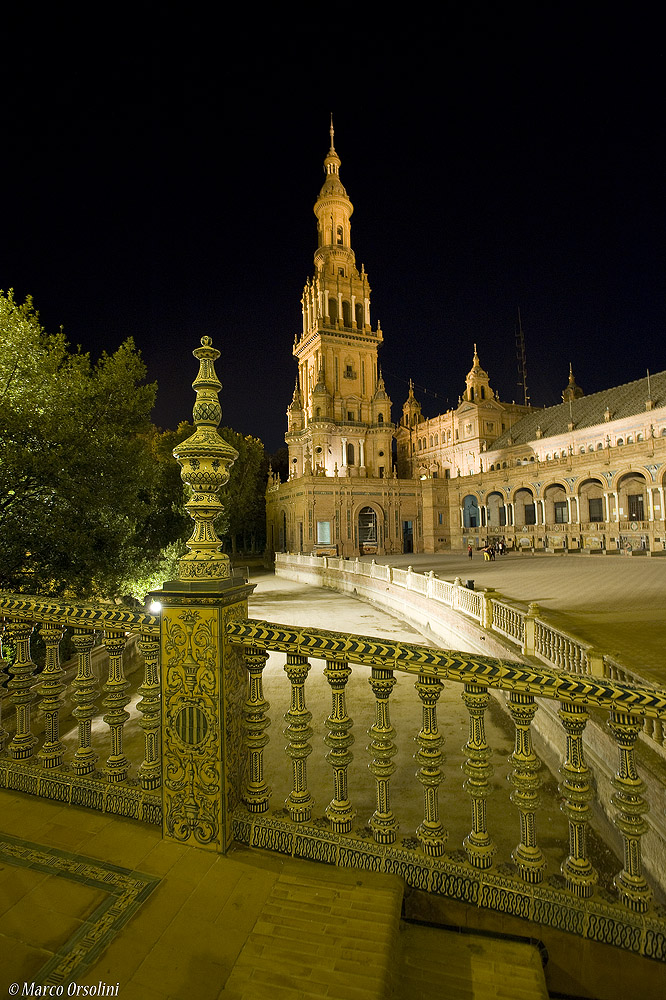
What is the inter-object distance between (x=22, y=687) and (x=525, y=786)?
322 cm

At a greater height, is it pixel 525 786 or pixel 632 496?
pixel 632 496

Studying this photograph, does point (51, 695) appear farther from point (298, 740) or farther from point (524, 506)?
point (524, 506)

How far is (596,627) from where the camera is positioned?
31.6ft

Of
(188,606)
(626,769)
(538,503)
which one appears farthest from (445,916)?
(538,503)

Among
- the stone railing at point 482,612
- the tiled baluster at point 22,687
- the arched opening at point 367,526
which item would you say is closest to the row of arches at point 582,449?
the arched opening at point 367,526

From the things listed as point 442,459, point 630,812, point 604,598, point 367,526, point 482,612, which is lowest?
point 604,598

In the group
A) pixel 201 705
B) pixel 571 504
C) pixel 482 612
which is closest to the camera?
pixel 201 705

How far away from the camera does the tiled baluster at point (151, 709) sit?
9.09ft

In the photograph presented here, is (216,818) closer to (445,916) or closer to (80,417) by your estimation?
(445,916)

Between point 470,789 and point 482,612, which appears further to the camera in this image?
point 482,612

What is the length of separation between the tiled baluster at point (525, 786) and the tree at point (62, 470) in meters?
9.59

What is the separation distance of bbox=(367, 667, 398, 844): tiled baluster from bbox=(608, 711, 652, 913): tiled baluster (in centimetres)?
106

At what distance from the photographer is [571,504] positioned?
35.0 m

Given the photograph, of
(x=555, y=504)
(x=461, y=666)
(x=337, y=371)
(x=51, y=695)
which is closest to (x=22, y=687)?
(x=51, y=695)
